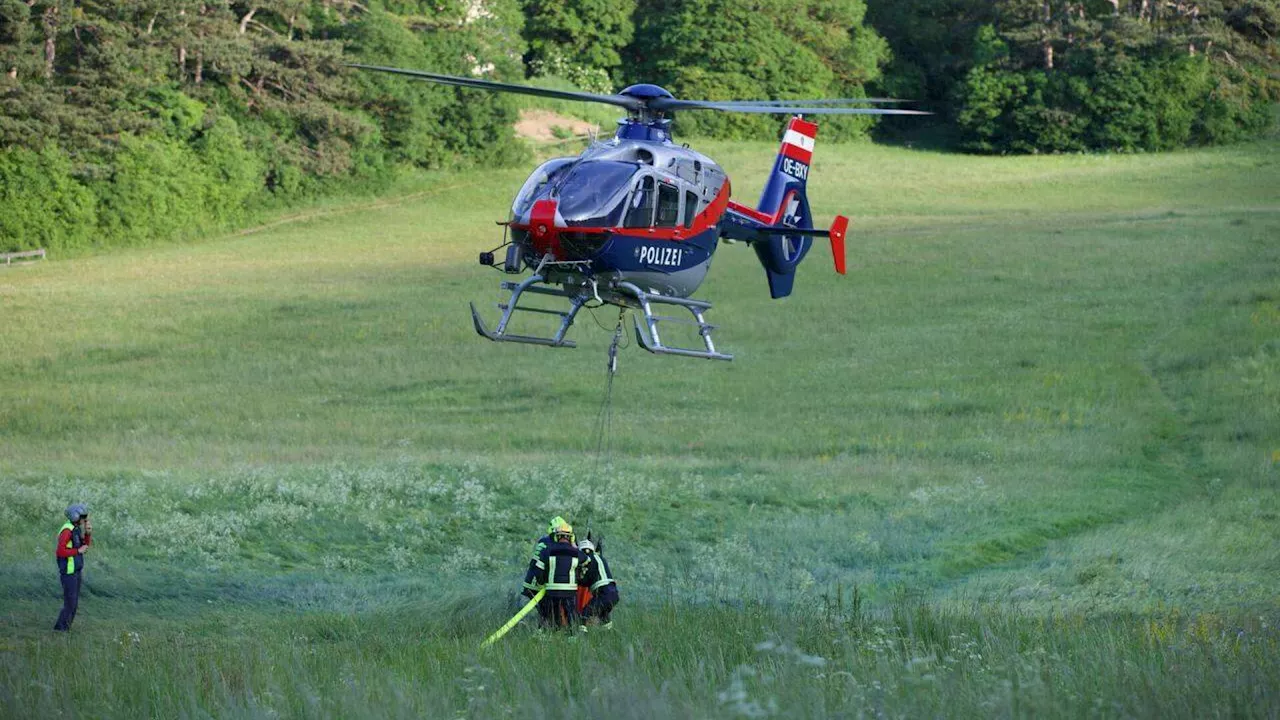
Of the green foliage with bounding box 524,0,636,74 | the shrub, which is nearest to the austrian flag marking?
the shrub

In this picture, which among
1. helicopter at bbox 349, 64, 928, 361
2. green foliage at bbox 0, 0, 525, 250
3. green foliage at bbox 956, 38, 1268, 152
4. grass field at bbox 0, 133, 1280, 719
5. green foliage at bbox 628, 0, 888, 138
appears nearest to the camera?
grass field at bbox 0, 133, 1280, 719

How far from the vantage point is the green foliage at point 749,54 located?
9194 centimetres

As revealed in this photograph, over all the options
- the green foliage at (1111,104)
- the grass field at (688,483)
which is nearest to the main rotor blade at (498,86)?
the grass field at (688,483)

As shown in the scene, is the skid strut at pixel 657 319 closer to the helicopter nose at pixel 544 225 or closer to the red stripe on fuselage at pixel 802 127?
the helicopter nose at pixel 544 225

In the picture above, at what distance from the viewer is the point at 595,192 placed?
1908 cm

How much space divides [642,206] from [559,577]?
5.34 m

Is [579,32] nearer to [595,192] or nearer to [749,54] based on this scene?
[749,54]

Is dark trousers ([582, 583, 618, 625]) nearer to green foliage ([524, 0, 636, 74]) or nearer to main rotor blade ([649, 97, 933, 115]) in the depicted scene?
main rotor blade ([649, 97, 933, 115])

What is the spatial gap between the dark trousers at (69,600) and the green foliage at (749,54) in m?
74.1

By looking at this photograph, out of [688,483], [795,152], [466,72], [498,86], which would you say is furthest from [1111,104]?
[498,86]

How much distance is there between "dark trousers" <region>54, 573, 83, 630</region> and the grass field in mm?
216

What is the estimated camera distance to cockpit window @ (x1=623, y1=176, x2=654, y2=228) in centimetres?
1934

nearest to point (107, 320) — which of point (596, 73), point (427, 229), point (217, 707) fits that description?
point (427, 229)

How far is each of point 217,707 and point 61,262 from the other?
5757cm
